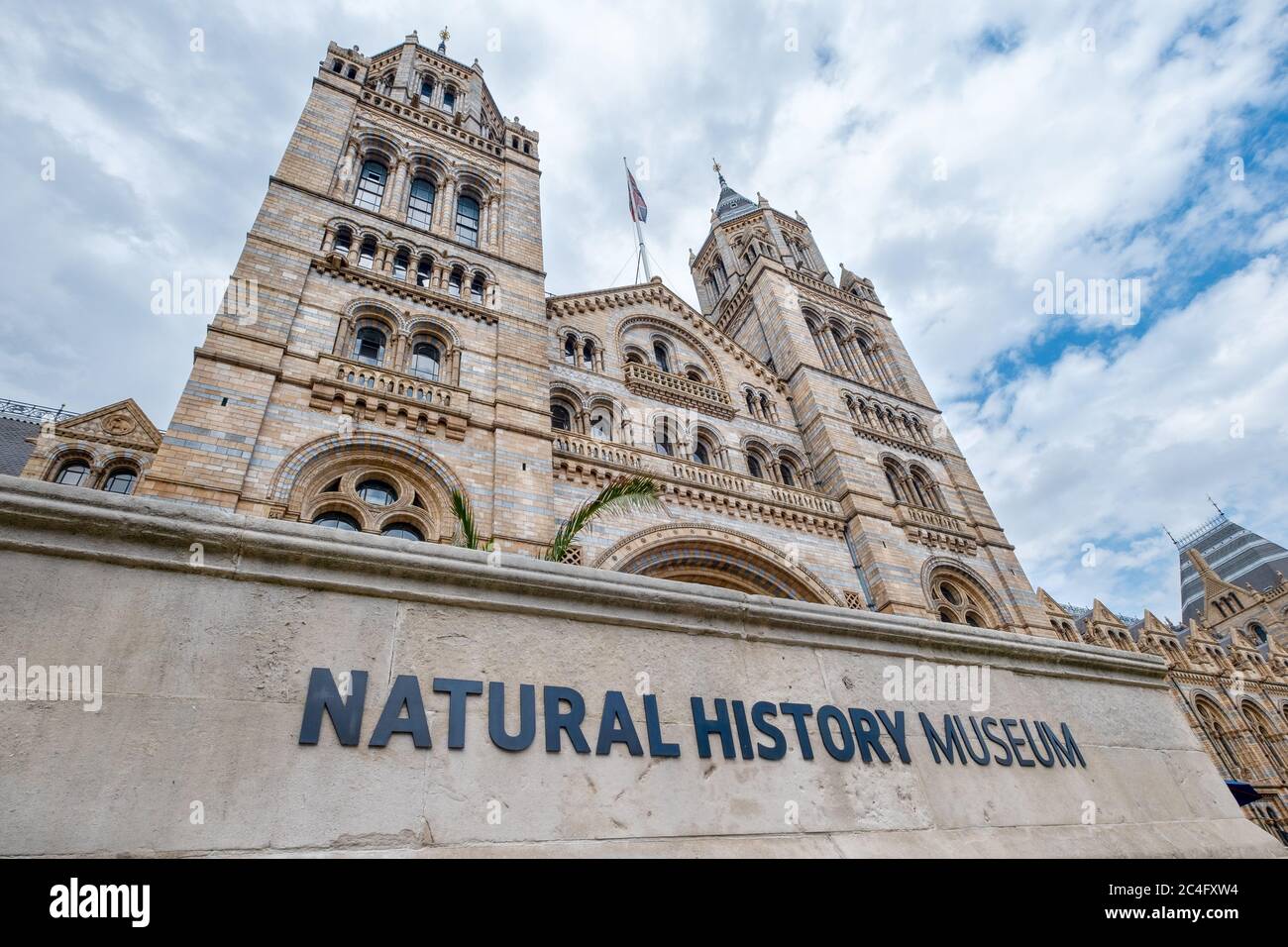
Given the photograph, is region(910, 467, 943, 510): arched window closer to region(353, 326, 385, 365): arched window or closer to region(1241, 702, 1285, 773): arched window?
region(353, 326, 385, 365): arched window

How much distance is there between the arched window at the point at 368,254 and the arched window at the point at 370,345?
1844 mm

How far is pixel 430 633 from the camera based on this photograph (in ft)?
10.2

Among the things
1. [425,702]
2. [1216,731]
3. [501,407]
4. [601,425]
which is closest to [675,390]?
[601,425]

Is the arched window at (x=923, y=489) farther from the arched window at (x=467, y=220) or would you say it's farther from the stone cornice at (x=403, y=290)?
the arched window at (x=467, y=220)

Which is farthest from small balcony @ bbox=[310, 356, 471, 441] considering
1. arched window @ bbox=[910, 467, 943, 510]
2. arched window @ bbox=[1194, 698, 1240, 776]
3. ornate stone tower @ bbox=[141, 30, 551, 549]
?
arched window @ bbox=[1194, 698, 1240, 776]

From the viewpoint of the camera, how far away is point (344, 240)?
15172mm

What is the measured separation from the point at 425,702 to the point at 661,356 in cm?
1881

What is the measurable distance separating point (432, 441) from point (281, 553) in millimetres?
9576

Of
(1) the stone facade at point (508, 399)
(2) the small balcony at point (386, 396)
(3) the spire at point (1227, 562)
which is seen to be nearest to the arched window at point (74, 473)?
(1) the stone facade at point (508, 399)

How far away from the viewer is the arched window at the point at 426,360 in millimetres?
14078

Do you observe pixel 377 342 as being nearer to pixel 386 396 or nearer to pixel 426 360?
pixel 426 360

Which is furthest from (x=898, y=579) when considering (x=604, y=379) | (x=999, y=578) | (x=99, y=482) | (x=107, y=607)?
(x=99, y=482)

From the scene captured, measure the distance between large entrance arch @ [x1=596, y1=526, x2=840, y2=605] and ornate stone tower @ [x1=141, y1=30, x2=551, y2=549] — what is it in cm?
268
